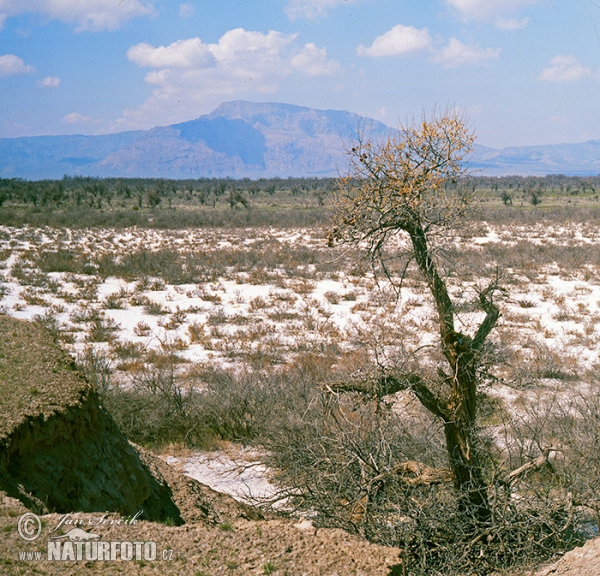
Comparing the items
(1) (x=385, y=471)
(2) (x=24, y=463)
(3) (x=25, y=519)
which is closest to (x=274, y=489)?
(1) (x=385, y=471)

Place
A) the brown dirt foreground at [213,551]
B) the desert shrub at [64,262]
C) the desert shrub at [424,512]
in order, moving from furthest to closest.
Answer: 1. the desert shrub at [64,262]
2. the desert shrub at [424,512]
3. the brown dirt foreground at [213,551]

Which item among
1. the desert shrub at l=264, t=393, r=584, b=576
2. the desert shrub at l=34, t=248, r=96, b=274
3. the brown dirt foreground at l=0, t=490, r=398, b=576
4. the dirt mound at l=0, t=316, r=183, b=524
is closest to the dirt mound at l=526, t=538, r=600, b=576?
the desert shrub at l=264, t=393, r=584, b=576

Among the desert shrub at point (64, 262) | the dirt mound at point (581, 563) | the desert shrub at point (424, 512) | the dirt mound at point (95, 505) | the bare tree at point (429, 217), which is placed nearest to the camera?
the dirt mound at point (95, 505)

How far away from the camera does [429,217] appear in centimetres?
542

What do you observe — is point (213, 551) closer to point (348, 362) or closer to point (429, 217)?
point (429, 217)

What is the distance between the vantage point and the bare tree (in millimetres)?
5207

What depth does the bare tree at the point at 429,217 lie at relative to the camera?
205 inches

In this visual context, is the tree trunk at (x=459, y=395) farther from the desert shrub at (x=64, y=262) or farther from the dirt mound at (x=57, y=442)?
the desert shrub at (x=64, y=262)

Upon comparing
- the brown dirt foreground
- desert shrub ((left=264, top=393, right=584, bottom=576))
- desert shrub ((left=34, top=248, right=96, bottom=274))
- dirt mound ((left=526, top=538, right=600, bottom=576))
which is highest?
desert shrub ((left=34, top=248, right=96, bottom=274))

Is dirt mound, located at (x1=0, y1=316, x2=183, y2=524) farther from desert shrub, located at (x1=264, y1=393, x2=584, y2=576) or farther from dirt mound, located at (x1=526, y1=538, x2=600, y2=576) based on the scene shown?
dirt mound, located at (x1=526, y1=538, x2=600, y2=576)

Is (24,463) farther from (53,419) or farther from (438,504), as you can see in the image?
(438,504)

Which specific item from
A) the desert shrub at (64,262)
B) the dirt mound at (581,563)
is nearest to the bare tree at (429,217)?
the dirt mound at (581,563)

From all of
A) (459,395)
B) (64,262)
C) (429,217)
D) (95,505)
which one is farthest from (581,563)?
(64,262)

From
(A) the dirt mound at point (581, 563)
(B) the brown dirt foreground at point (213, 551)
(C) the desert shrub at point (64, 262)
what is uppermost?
(C) the desert shrub at point (64, 262)
